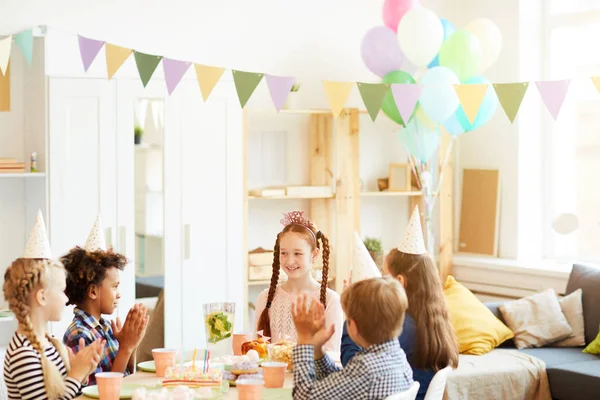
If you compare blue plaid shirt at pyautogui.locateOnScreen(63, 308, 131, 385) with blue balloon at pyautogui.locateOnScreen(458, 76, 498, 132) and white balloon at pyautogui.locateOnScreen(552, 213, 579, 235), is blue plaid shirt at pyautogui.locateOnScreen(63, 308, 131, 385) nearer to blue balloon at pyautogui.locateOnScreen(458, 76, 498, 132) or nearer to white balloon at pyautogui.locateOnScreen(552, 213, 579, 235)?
blue balloon at pyautogui.locateOnScreen(458, 76, 498, 132)

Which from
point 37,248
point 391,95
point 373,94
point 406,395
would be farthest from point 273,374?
point 391,95

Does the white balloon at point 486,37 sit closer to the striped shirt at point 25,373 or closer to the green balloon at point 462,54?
the green balloon at point 462,54

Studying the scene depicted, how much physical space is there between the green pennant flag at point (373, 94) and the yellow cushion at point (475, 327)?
41.9 inches

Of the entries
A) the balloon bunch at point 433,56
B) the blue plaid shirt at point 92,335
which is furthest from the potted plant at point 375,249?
the blue plaid shirt at point 92,335

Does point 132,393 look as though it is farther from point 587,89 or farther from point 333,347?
point 587,89

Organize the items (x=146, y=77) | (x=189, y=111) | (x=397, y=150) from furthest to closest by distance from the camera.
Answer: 1. (x=397, y=150)
2. (x=189, y=111)
3. (x=146, y=77)

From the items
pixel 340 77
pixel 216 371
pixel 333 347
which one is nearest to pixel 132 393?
pixel 216 371

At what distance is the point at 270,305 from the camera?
11.0ft

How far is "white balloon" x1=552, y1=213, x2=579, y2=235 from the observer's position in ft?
17.0

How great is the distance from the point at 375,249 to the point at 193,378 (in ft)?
9.62

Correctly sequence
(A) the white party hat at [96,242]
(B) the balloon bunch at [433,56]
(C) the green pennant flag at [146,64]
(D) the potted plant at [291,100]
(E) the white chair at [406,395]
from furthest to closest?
(D) the potted plant at [291,100] → (B) the balloon bunch at [433,56] → (C) the green pennant flag at [146,64] → (A) the white party hat at [96,242] → (E) the white chair at [406,395]

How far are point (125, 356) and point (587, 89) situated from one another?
12.2ft

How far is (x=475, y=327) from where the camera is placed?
14.9ft

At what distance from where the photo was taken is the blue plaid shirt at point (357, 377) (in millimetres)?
2273
